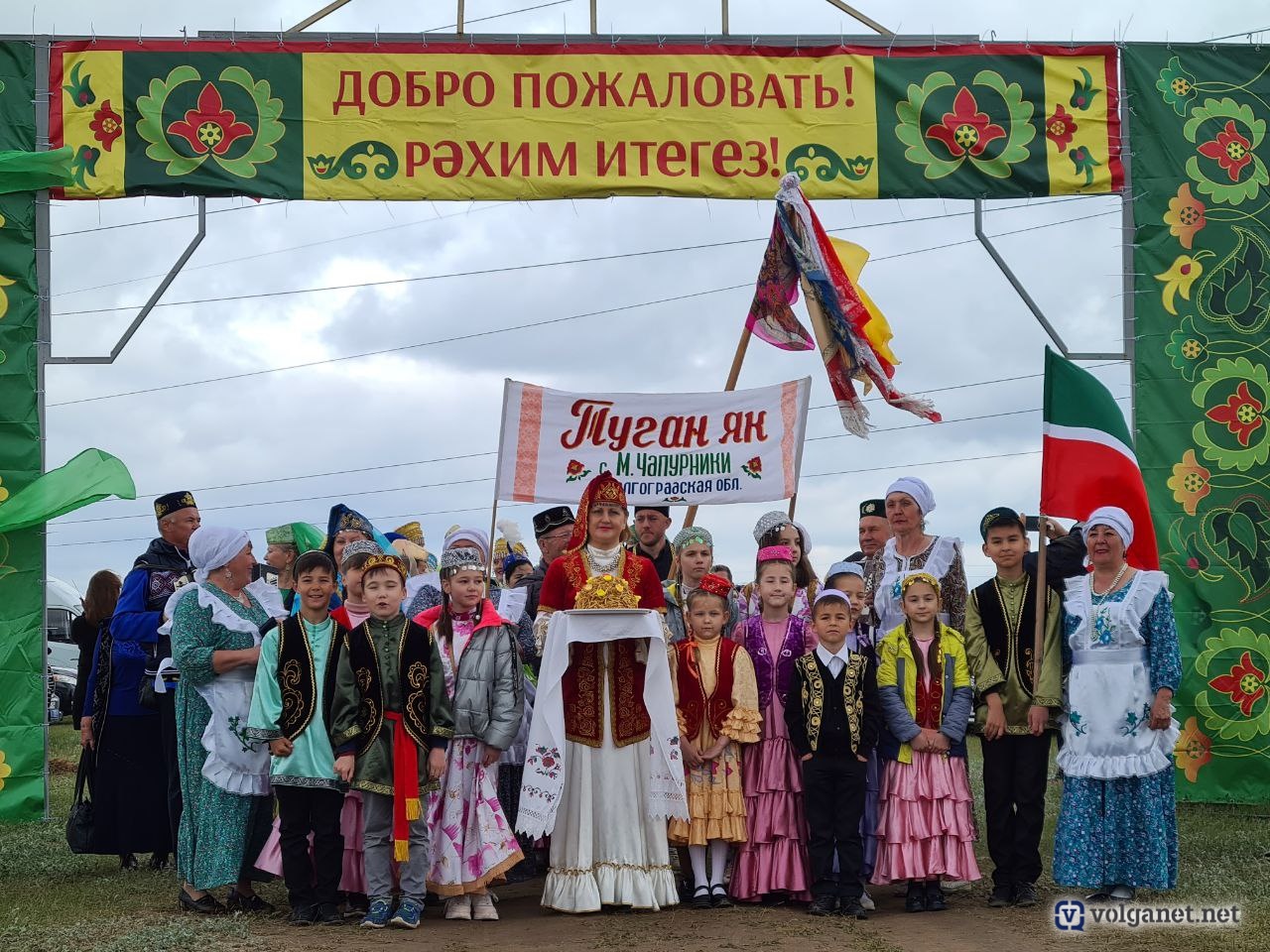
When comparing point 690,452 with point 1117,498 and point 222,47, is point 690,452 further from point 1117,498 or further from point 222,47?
point 222,47

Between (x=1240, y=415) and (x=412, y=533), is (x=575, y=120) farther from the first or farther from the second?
(x=1240, y=415)

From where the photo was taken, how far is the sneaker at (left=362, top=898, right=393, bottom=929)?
261 inches

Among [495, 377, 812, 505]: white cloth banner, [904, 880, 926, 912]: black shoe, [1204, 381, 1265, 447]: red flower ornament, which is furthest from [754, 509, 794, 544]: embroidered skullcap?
[1204, 381, 1265, 447]: red flower ornament

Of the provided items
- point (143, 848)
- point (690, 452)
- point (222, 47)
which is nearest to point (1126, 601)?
point (690, 452)

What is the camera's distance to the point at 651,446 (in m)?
7.79

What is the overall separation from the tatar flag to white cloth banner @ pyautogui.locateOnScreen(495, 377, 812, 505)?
50.7 inches

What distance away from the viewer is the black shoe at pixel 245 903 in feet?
23.2

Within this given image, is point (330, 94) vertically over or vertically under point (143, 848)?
over

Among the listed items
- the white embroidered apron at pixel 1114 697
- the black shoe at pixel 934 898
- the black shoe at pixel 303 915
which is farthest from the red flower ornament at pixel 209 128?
the black shoe at pixel 934 898

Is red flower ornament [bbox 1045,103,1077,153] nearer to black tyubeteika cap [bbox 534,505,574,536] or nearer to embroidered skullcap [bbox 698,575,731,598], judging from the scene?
black tyubeteika cap [bbox 534,505,574,536]

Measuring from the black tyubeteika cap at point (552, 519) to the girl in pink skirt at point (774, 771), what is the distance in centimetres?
150

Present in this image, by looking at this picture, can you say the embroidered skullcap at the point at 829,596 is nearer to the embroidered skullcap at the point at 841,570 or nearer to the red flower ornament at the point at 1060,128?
the embroidered skullcap at the point at 841,570

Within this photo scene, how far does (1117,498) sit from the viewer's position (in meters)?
7.54

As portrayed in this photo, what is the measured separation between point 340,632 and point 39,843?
3.83 metres
